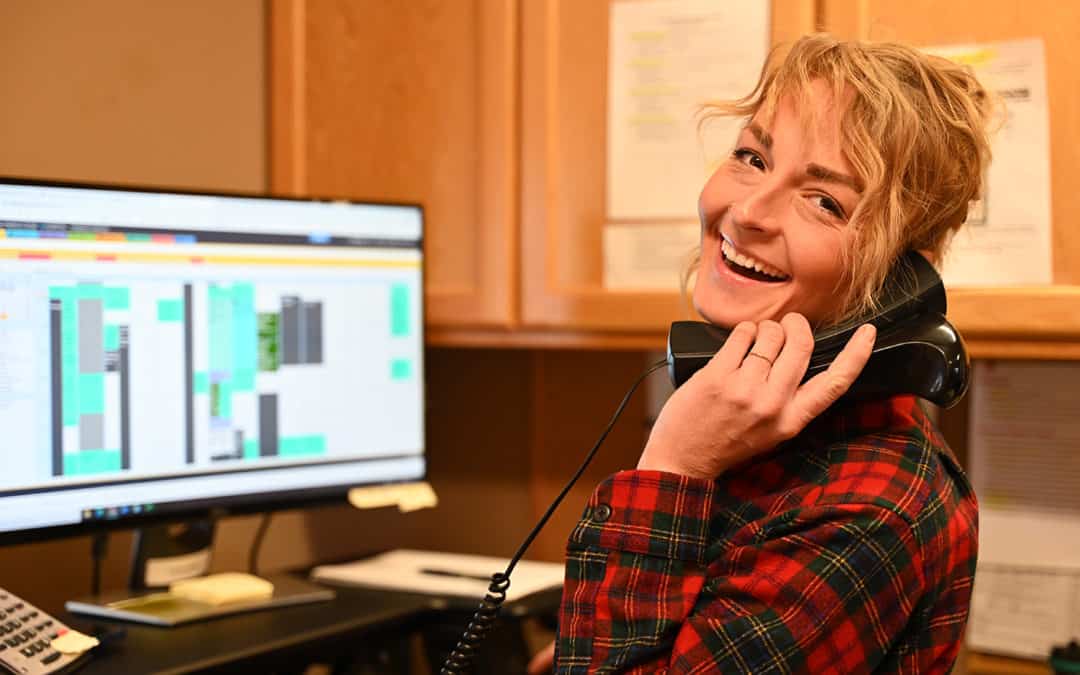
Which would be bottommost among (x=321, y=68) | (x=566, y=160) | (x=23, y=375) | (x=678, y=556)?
(x=678, y=556)

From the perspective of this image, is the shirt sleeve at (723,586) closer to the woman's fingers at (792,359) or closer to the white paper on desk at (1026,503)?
the woman's fingers at (792,359)

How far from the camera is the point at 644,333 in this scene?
5.59ft

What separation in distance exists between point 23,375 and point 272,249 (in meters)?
0.37

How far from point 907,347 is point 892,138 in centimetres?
18

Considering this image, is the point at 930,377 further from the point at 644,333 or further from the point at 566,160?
the point at 566,160

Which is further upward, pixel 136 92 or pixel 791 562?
pixel 136 92

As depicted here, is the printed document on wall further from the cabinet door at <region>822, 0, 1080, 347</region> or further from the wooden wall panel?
the wooden wall panel

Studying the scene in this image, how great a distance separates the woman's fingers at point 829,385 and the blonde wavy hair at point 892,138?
0.18 ft

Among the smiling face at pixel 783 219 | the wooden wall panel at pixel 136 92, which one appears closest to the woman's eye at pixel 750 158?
the smiling face at pixel 783 219

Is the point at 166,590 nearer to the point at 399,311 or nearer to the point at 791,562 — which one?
the point at 399,311

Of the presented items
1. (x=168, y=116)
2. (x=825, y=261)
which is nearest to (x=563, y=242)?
(x=168, y=116)

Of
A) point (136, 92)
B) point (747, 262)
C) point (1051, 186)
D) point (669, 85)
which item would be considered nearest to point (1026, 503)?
point (1051, 186)

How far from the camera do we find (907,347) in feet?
3.34

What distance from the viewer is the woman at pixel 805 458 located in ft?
3.05
